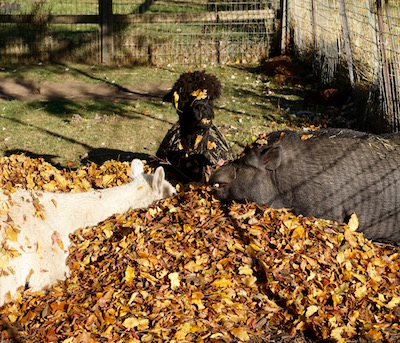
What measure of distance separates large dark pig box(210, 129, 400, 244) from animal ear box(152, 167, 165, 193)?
0.50 meters

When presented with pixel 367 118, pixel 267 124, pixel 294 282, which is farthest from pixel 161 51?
pixel 294 282

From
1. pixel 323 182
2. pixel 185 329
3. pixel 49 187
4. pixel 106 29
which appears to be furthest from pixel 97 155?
pixel 106 29

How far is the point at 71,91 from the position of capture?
12477mm

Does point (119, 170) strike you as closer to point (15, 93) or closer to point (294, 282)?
point (294, 282)

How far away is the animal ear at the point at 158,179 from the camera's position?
5.90 m

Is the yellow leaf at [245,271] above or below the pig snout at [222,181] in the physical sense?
below

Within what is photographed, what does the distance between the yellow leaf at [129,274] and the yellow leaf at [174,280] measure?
31cm

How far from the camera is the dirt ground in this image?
1210 cm

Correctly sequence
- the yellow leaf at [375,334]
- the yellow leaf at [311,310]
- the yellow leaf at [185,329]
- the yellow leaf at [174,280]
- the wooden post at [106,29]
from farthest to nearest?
the wooden post at [106,29]
the yellow leaf at [174,280]
the yellow leaf at [311,310]
the yellow leaf at [375,334]
the yellow leaf at [185,329]

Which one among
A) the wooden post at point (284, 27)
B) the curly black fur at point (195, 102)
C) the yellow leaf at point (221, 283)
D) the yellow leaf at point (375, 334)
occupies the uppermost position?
the wooden post at point (284, 27)

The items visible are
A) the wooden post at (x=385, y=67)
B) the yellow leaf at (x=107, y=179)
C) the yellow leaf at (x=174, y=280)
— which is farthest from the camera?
the wooden post at (x=385, y=67)

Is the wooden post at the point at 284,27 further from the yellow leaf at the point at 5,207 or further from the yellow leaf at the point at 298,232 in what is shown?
the yellow leaf at the point at 5,207

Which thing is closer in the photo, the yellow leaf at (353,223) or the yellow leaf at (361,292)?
the yellow leaf at (361,292)

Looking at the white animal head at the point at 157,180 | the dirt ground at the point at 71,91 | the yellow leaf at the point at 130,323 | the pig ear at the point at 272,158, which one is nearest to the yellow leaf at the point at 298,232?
the pig ear at the point at 272,158
